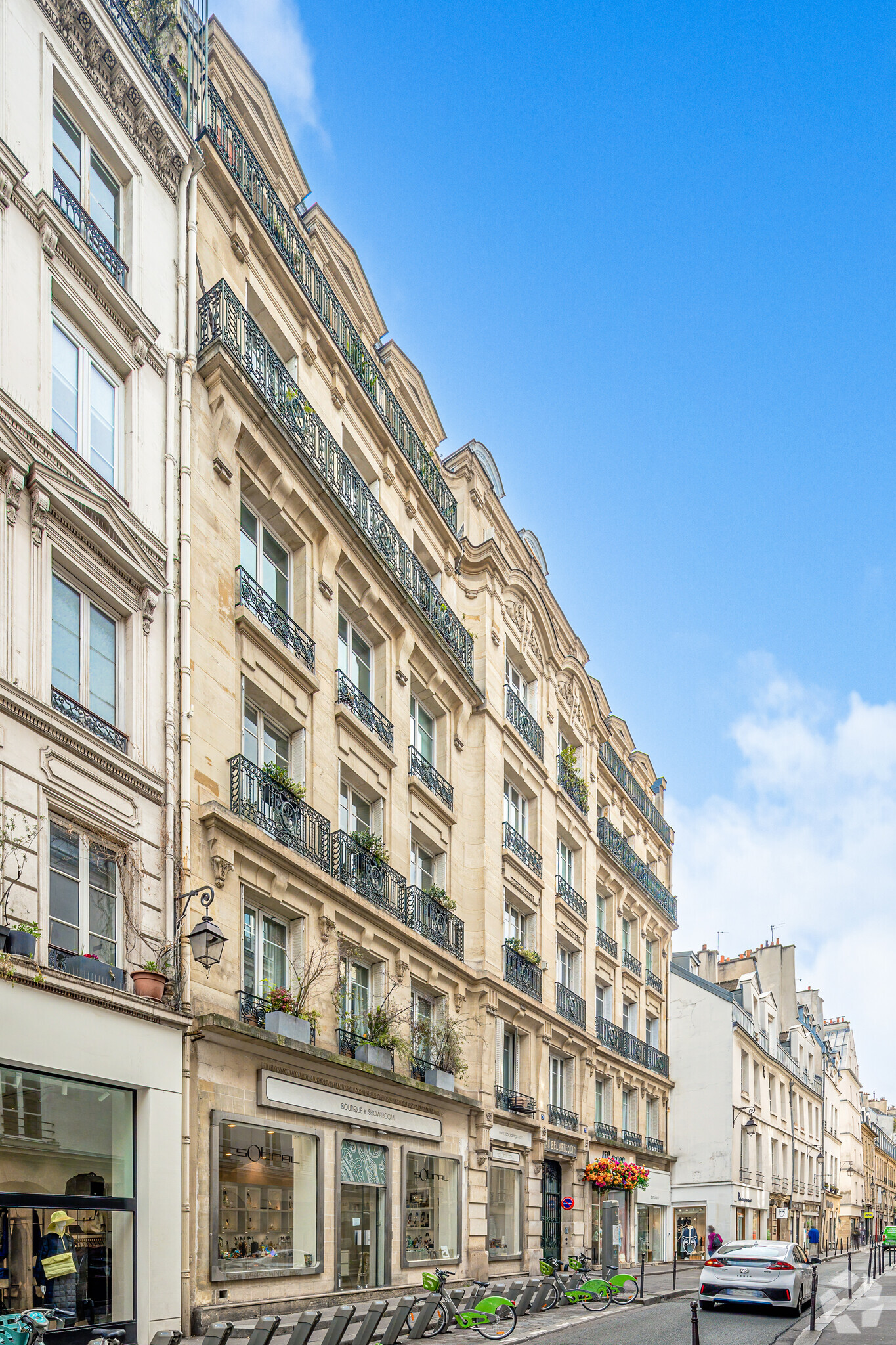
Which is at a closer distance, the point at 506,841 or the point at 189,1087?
the point at 189,1087

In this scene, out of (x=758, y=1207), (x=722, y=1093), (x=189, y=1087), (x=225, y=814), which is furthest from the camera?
(x=758, y=1207)

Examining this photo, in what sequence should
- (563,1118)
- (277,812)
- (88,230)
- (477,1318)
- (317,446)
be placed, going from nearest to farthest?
(88,230), (477,1318), (277,812), (317,446), (563,1118)

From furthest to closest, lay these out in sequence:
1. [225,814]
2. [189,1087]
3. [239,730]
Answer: [239,730], [225,814], [189,1087]

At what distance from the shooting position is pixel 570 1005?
29.9m

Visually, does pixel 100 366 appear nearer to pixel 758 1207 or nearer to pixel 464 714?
pixel 464 714

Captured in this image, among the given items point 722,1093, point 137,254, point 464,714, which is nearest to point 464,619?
point 464,714

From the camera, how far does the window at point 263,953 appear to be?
1542 centimetres

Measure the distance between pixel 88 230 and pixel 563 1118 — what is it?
21918 mm

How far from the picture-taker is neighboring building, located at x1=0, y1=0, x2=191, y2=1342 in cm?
1095

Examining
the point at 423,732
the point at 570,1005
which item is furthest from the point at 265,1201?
the point at 570,1005

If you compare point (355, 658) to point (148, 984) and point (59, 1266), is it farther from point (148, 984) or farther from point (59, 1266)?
point (59, 1266)

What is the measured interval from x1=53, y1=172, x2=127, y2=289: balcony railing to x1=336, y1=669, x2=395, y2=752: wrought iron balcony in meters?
6.86

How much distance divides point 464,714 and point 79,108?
1393cm

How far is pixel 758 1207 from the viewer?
1734 inches
